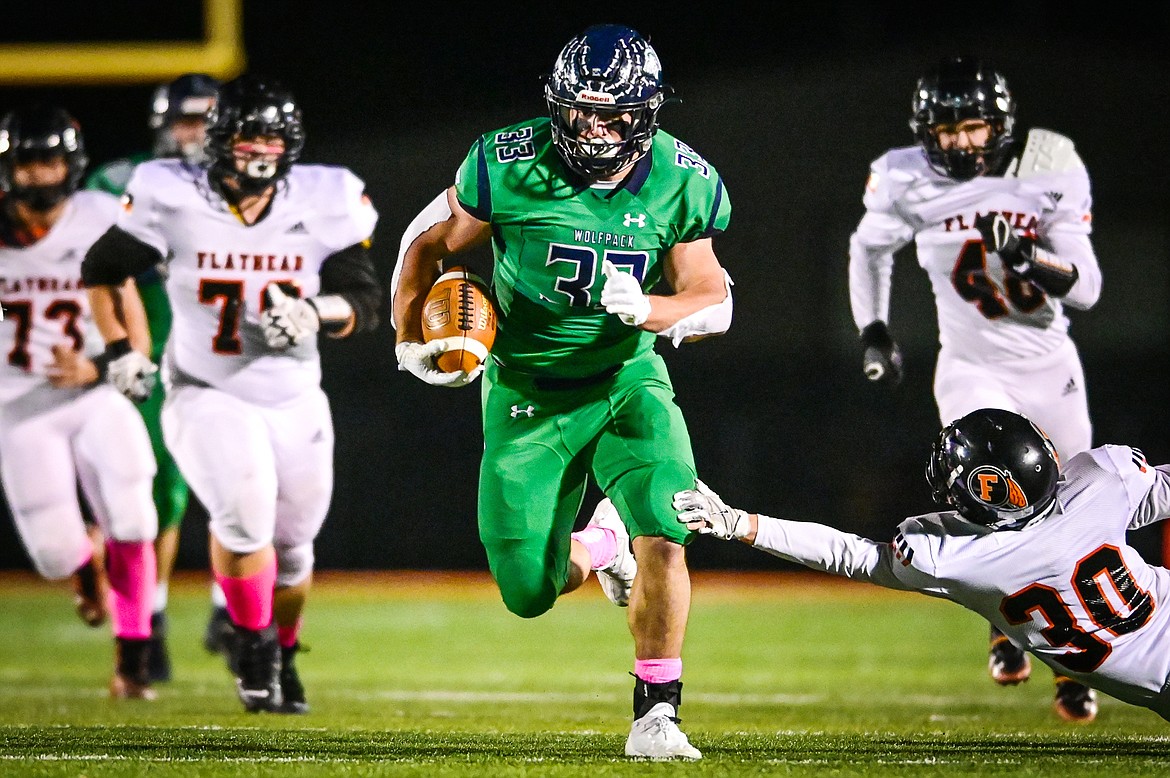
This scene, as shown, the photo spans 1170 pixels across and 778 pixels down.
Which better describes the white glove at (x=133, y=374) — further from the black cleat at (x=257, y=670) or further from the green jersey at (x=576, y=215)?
the green jersey at (x=576, y=215)

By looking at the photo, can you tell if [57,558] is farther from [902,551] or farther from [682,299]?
[902,551]

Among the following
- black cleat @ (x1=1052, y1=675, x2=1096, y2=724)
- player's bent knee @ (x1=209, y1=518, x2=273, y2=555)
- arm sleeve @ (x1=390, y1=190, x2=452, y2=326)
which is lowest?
black cleat @ (x1=1052, y1=675, x2=1096, y2=724)

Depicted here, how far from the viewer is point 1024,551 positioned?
391 cm

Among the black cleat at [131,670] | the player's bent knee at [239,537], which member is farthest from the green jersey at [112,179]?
the player's bent knee at [239,537]


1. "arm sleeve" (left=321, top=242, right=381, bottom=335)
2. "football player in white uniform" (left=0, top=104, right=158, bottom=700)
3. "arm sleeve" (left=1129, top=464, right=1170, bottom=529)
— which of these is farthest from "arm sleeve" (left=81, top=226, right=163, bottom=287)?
"arm sleeve" (left=1129, top=464, right=1170, bottom=529)

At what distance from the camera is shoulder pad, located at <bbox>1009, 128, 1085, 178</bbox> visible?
5.54 meters

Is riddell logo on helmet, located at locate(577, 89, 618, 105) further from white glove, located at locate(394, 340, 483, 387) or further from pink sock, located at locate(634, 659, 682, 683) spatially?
pink sock, located at locate(634, 659, 682, 683)

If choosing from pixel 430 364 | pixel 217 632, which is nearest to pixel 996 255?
pixel 430 364

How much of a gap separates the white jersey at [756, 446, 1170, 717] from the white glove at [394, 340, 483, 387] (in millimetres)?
854

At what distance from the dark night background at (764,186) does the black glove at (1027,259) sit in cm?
477

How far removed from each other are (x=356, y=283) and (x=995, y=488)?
2534mm

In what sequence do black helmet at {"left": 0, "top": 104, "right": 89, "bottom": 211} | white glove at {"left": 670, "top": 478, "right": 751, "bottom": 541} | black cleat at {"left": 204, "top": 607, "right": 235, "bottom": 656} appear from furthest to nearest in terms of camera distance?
black cleat at {"left": 204, "top": 607, "right": 235, "bottom": 656}, black helmet at {"left": 0, "top": 104, "right": 89, "bottom": 211}, white glove at {"left": 670, "top": 478, "right": 751, "bottom": 541}

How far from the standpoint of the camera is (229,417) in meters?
5.46

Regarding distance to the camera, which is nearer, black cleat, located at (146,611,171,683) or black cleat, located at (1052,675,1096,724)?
black cleat, located at (1052,675,1096,724)
